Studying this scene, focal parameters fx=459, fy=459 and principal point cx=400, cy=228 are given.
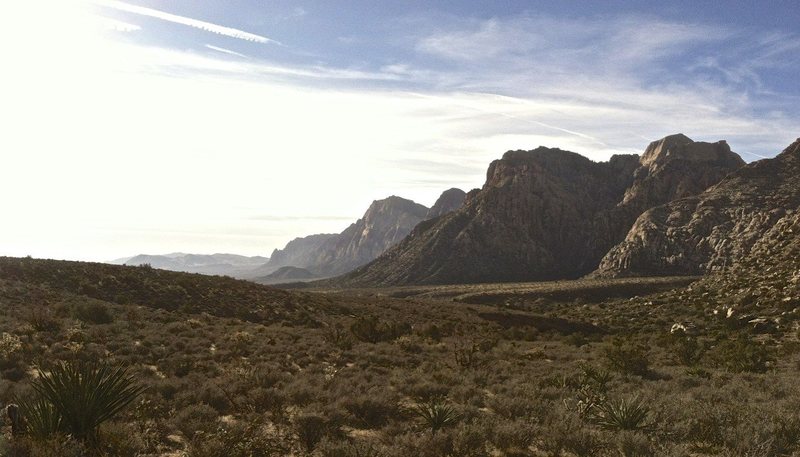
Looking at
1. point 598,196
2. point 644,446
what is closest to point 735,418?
point 644,446

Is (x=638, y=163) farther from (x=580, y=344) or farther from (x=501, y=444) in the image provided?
(x=501, y=444)

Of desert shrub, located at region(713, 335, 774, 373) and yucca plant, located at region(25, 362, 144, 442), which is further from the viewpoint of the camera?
desert shrub, located at region(713, 335, 774, 373)

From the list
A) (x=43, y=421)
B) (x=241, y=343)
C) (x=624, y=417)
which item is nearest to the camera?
(x=43, y=421)

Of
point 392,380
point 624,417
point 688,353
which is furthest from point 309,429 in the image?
point 688,353

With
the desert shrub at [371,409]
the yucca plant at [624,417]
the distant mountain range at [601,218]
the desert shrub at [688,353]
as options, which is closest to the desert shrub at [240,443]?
the desert shrub at [371,409]

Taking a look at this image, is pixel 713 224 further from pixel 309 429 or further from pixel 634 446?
pixel 309 429

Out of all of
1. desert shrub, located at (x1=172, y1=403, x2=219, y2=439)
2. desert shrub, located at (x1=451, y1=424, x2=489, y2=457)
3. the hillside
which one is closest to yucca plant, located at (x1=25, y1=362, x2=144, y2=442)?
the hillside

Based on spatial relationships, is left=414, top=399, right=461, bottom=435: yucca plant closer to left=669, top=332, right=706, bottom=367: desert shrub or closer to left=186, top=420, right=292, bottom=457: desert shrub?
left=186, top=420, right=292, bottom=457: desert shrub
